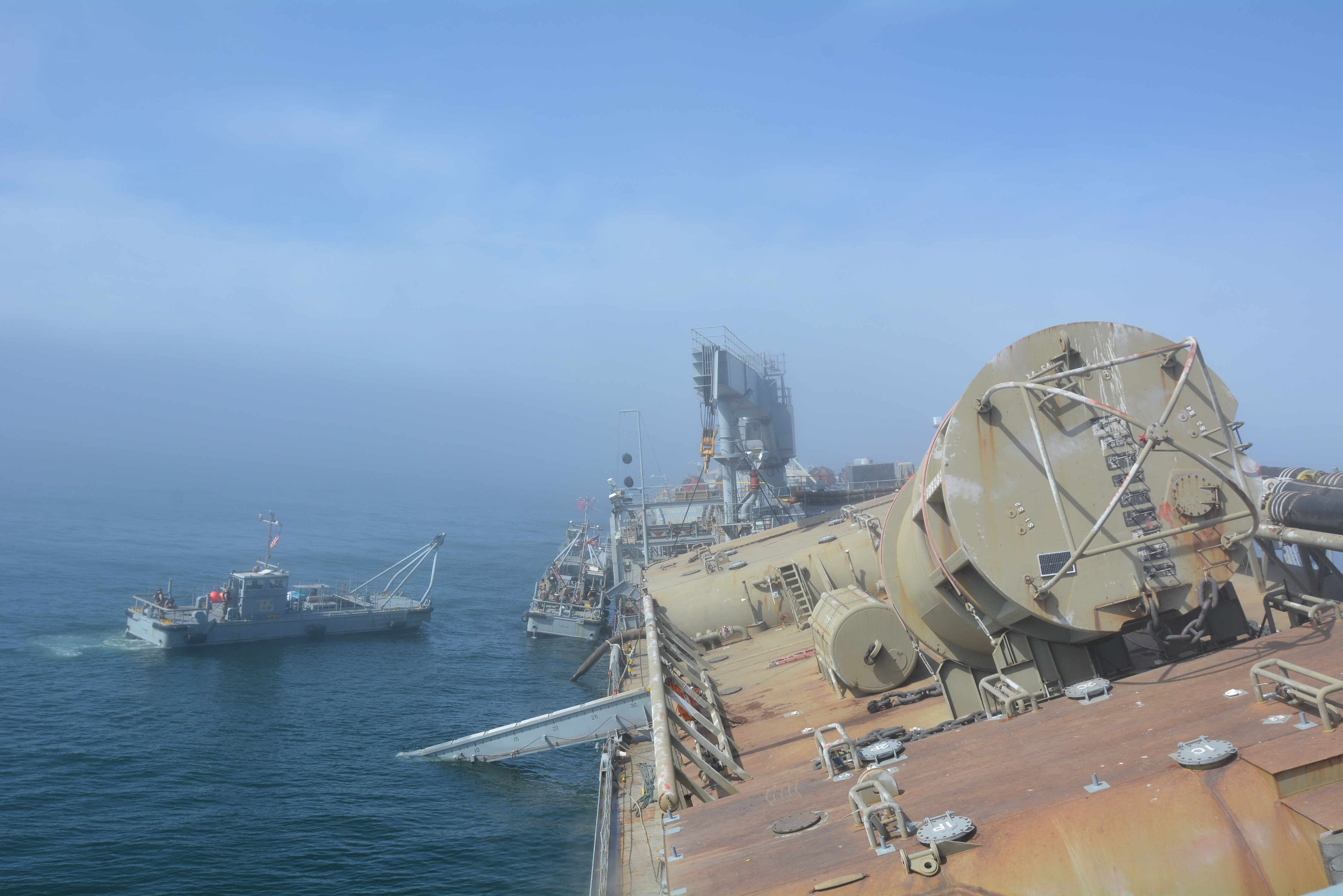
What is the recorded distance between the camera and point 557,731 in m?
29.6

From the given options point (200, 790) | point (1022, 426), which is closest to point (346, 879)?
point (200, 790)

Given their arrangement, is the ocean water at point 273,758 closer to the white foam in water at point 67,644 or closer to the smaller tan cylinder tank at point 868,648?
the white foam in water at point 67,644

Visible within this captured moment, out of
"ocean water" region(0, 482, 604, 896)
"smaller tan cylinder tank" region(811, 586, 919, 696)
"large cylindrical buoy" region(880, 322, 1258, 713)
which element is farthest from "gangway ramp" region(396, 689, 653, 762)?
"large cylindrical buoy" region(880, 322, 1258, 713)

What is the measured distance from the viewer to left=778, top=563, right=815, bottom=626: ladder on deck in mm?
24719

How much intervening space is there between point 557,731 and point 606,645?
510 inches

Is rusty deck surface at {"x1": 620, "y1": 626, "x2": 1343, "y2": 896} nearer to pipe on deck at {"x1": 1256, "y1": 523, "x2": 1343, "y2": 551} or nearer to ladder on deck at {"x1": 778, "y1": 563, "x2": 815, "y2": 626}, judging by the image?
pipe on deck at {"x1": 1256, "y1": 523, "x2": 1343, "y2": 551}

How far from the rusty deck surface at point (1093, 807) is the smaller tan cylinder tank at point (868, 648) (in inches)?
190

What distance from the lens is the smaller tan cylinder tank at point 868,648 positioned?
14.3 meters

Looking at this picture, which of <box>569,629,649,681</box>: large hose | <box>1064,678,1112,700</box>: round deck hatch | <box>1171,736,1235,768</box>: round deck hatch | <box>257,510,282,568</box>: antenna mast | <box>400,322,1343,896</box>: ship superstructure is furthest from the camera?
<box>257,510,282,568</box>: antenna mast

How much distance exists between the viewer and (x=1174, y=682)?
26.7 ft

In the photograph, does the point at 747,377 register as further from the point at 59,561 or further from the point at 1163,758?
the point at 59,561

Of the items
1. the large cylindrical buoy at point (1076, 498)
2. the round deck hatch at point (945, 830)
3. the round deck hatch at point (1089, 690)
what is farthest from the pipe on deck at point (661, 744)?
the round deck hatch at point (1089, 690)

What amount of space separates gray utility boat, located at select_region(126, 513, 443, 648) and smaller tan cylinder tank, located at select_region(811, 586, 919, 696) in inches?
1997

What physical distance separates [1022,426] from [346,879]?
78.4 ft
